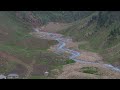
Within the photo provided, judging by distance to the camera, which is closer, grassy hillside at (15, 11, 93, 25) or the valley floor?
the valley floor

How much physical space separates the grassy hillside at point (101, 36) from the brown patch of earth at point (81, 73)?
14.1 feet

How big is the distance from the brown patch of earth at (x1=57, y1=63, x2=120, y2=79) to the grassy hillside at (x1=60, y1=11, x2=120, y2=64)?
14.1ft

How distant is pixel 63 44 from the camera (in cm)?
5569

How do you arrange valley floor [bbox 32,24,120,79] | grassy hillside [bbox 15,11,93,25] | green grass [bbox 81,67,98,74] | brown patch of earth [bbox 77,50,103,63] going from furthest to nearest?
grassy hillside [bbox 15,11,93,25]
brown patch of earth [bbox 77,50,103,63]
green grass [bbox 81,67,98,74]
valley floor [bbox 32,24,120,79]

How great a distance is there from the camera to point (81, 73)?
3353 centimetres

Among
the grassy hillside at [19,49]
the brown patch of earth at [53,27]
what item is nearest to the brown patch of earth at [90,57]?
the grassy hillside at [19,49]

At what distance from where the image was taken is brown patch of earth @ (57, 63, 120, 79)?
31.9m

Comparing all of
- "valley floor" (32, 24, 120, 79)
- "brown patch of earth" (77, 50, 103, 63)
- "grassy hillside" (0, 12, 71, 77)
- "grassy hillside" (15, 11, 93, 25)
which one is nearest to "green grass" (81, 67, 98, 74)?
"valley floor" (32, 24, 120, 79)

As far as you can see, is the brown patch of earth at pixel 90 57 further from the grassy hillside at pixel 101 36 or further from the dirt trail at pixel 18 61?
the dirt trail at pixel 18 61

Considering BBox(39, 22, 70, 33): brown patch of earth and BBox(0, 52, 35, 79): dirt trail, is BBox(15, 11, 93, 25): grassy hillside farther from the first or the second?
BBox(0, 52, 35, 79): dirt trail

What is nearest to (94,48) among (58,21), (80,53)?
(80,53)

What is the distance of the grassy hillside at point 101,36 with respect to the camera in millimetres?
43916
